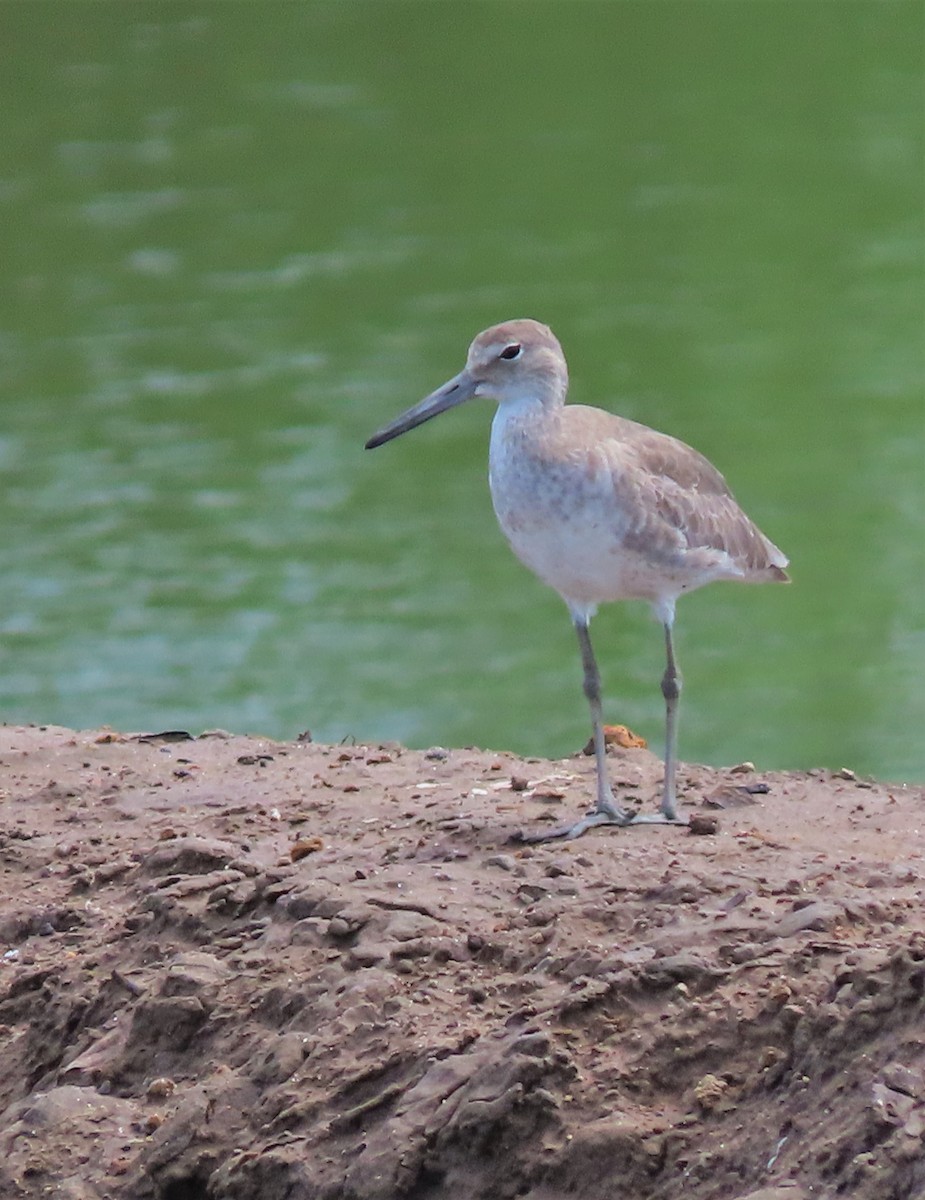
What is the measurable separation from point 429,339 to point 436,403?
→ 8.50m

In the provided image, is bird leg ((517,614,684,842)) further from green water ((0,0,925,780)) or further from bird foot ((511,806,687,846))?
green water ((0,0,925,780))

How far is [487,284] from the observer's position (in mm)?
16297

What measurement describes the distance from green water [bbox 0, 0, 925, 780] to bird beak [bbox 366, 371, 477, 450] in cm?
384

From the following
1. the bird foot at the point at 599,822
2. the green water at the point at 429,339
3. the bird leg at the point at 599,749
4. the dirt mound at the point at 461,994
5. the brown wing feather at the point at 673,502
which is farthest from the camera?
the green water at the point at 429,339

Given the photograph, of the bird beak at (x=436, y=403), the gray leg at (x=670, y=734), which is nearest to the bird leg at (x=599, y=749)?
the gray leg at (x=670, y=734)

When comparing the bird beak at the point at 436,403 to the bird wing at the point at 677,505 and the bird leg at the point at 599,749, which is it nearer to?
the bird wing at the point at 677,505

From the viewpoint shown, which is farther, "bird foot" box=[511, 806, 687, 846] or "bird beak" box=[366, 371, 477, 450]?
"bird beak" box=[366, 371, 477, 450]

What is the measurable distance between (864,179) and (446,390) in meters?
11.4

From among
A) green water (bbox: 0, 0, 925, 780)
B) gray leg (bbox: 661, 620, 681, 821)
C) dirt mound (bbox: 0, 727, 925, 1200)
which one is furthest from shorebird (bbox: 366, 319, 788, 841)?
green water (bbox: 0, 0, 925, 780)

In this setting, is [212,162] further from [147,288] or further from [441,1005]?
[441,1005]

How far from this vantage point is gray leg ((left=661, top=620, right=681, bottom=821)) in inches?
250

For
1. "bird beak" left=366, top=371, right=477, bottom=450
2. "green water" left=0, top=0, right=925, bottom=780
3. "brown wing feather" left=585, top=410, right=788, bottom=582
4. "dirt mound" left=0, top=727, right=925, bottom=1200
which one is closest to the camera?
"dirt mound" left=0, top=727, right=925, bottom=1200

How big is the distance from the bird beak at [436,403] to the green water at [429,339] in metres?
3.84

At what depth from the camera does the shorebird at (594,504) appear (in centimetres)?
636
